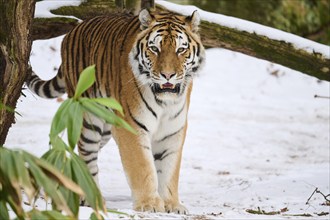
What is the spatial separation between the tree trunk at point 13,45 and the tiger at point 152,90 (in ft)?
2.96

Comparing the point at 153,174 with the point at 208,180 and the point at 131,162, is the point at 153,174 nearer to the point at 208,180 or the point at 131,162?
the point at 131,162

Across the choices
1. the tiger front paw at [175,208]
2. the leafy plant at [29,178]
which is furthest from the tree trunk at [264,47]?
the leafy plant at [29,178]

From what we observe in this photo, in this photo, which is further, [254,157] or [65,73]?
[254,157]

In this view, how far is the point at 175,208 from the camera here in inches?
221

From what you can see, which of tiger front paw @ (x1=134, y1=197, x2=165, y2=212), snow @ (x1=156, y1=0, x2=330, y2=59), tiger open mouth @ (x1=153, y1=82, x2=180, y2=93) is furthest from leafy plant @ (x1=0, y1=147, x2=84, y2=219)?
snow @ (x1=156, y1=0, x2=330, y2=59)

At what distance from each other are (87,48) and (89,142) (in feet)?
2.21

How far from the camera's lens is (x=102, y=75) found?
6102 mm

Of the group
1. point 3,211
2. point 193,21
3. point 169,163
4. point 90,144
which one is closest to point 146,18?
point 193,21

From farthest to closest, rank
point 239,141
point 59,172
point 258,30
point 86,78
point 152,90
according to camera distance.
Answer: point 239,141, point 258,30, point 152,90, point 86,78, point 59,172

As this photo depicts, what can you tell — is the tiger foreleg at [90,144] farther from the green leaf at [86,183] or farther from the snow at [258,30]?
the green leaf at [86,183]

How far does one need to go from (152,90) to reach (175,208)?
2.50 ft

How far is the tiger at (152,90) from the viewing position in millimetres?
5547

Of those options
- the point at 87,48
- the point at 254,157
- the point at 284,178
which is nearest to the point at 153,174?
the point at 87,48

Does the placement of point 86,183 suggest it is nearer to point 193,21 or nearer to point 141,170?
point 141,170
